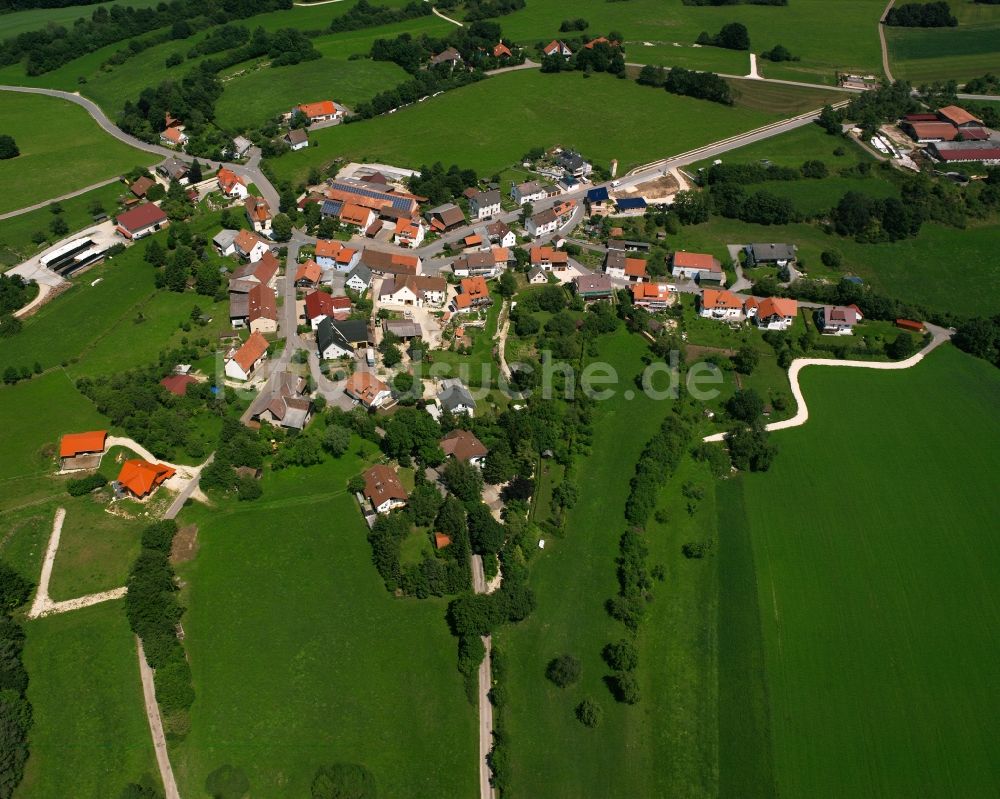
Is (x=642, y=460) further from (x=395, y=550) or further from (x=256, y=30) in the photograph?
(x=256, y=30)

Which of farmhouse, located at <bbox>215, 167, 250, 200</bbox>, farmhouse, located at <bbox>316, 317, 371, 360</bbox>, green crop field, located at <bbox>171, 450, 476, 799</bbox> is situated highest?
farmhouse, located at <bbox>215, 167, 250, 200</bbox>

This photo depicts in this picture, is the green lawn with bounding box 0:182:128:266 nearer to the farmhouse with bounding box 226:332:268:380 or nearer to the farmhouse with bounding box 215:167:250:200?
the farmhouse with bounding box 215:167:250:200

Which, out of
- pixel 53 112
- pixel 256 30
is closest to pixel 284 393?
pixel 53 112

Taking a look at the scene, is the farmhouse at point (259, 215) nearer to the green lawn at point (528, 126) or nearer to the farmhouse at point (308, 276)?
the farmhouse at point (308, 276)

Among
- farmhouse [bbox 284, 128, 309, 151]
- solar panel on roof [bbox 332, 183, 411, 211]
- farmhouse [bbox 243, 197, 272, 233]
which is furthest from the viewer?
farmhouse [bbox 284, 128, 309, 151]

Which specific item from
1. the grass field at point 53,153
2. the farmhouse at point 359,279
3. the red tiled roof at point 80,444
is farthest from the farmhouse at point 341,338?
the grass field at point 53,153

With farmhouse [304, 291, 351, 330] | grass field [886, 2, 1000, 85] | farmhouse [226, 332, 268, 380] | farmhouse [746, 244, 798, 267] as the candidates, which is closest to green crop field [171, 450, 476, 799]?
farmhouse [226, 332, 268, 380]

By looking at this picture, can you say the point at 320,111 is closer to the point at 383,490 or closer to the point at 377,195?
the point at 377,195
